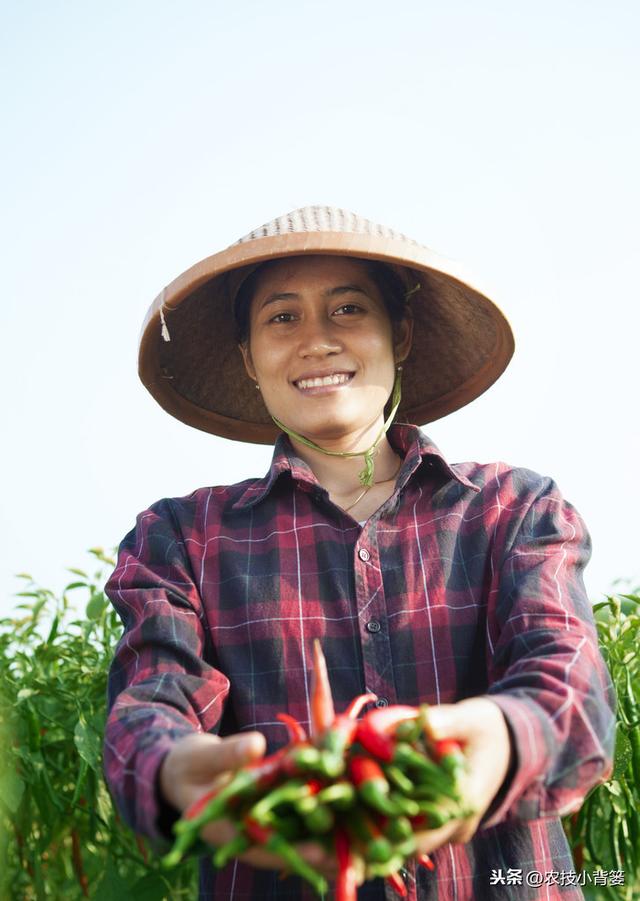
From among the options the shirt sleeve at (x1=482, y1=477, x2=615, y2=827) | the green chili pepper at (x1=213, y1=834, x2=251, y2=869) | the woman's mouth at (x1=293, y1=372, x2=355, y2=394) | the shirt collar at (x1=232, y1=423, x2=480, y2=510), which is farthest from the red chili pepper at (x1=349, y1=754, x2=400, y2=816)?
the woman's mouth at (x1=293, y1=372, x2=355, y2=394)

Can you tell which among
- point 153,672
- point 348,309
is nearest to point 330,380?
point 348,309

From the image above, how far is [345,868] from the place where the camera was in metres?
0.87

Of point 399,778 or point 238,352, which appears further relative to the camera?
point 238,352

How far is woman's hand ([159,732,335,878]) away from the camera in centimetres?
89

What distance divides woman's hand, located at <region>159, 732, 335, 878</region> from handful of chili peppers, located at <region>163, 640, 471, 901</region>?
0.04 ft

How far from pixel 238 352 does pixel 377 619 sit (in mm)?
802

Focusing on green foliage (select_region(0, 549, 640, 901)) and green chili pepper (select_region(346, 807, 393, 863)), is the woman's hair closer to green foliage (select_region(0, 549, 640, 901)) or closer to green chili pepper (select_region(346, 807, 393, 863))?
green foliage (select_region(0, 549, 640, 901))

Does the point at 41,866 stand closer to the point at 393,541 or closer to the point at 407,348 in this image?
the point at 393,541

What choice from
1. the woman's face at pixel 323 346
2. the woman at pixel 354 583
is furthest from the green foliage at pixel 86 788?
the woman's face at pixel 323 346

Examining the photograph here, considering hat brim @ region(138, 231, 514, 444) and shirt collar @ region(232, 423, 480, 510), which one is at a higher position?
hat brim @ region(138, 231, 514, 444)

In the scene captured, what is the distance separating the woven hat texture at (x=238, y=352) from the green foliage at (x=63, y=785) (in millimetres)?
482

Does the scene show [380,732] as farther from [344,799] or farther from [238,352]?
[238,352]

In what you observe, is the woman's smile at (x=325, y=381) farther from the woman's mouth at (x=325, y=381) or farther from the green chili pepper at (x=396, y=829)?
the green chili pepper at (x=396, y=829)

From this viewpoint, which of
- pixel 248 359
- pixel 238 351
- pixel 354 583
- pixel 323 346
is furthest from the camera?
pixel 238 351
